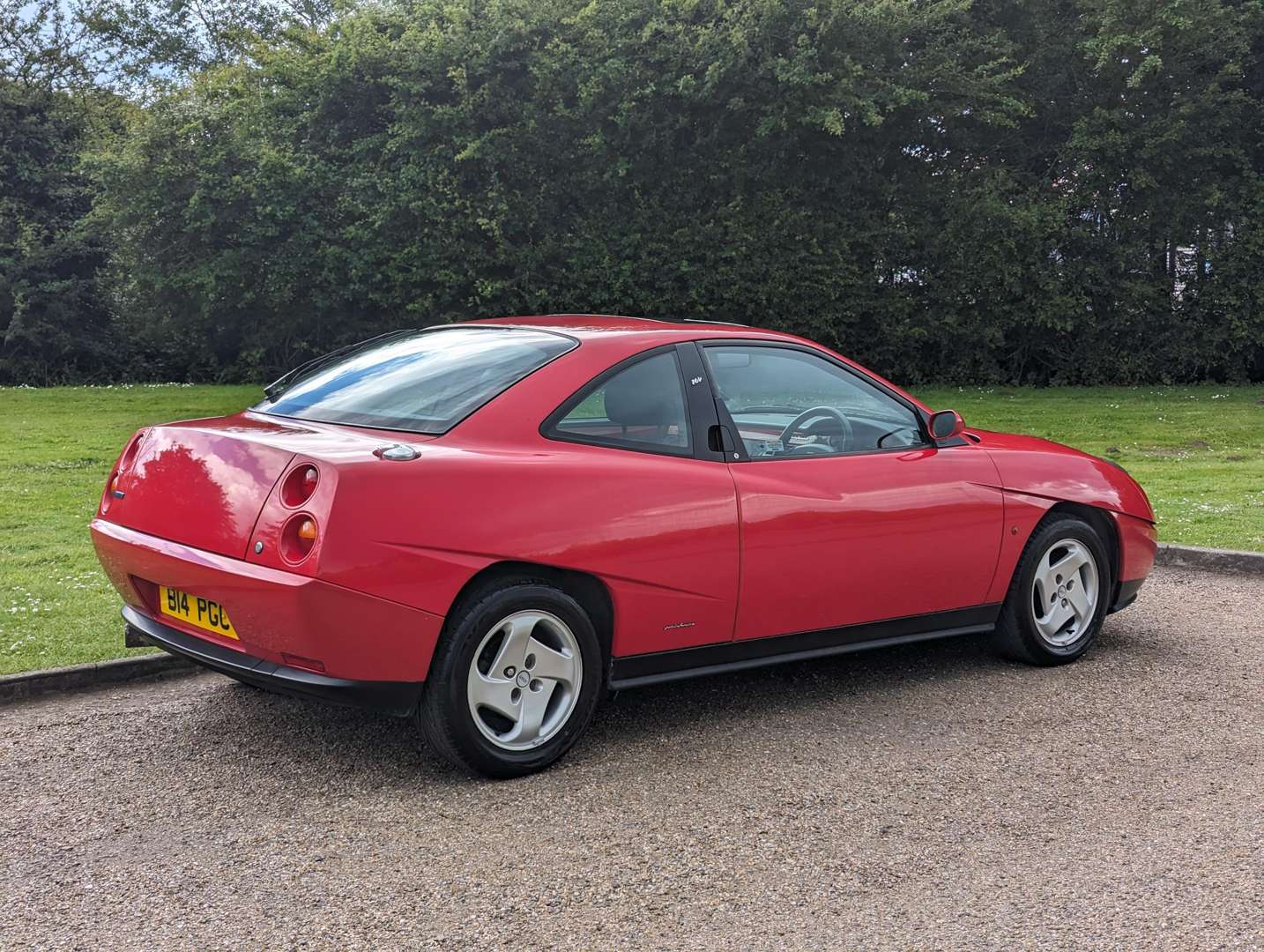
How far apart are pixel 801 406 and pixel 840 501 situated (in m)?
0.46

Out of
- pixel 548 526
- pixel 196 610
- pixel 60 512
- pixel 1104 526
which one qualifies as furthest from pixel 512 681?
pixel 60 512

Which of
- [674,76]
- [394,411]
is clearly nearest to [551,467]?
[394,411]

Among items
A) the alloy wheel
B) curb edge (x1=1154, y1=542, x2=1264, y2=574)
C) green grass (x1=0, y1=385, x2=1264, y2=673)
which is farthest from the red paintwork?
curb edge (x1=1154, y1=542, x2=1264, y2=574)

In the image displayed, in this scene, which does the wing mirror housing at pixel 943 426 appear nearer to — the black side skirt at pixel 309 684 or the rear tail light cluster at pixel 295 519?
the black side skirt at pixel 309 684

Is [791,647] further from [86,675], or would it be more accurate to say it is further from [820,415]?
[86,675]

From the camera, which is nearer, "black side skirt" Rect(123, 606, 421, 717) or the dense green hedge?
"black side skirt" Rect(123, 606, 421, 717)

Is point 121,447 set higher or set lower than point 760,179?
lower

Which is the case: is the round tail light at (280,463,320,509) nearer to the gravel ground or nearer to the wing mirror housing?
the gravel ground

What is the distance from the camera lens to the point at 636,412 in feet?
15.6

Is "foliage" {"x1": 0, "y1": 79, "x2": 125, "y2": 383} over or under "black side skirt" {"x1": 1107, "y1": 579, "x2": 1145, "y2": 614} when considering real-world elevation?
over

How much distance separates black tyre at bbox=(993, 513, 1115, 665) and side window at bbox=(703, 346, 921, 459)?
0.84 m

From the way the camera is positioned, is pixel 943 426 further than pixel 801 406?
Yes

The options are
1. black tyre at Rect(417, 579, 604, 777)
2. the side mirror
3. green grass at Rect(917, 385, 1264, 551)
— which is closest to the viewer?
black tyre at Rect(417, 579, 604, 777)

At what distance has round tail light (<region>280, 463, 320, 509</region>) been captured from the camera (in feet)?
13.1
